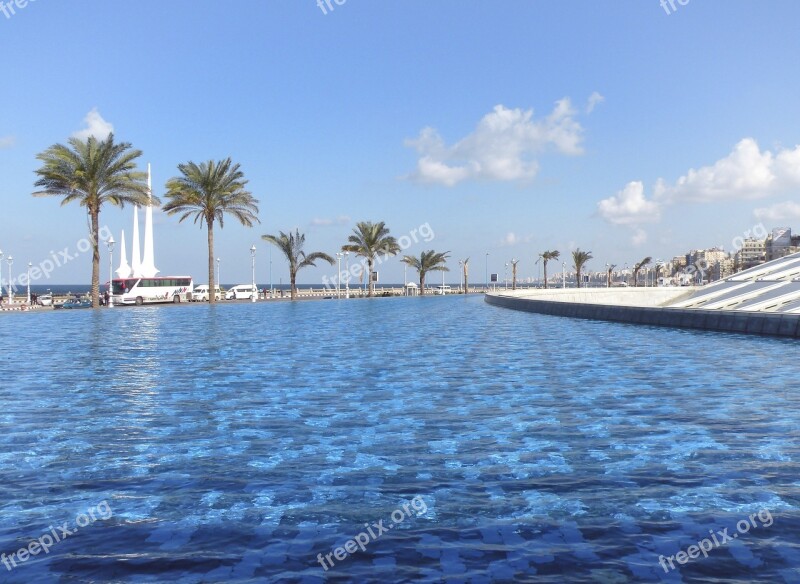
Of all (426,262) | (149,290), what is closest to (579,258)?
(426,262)

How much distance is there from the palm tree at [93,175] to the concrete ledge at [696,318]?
82.4 feet

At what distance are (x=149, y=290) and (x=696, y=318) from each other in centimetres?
4143

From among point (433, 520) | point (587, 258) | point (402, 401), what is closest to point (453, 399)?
point (402, 401)

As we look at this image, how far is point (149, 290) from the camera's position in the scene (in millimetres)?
54062

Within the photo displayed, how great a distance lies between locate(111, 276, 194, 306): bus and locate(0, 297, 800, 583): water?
39.8 metres

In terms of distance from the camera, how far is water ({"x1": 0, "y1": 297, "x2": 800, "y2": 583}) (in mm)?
4531

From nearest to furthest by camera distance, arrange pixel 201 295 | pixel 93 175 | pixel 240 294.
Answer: pixel 93 175 → pixel 201 295 → pixel 240 294

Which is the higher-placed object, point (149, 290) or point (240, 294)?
point (149, 290)

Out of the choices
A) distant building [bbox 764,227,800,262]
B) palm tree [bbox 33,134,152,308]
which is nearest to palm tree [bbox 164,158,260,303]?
palm tree [bbox 33,134,152,308]

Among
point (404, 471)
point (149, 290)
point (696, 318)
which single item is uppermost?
point (149, 290)

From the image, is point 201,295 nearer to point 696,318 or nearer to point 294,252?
point 294,252

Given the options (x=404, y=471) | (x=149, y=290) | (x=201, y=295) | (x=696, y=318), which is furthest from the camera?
(x=201, y=295)

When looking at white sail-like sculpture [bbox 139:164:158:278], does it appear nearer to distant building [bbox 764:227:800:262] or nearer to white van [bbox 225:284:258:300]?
white van [bbox 225:284:258:300]

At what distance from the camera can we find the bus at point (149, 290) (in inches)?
2076
